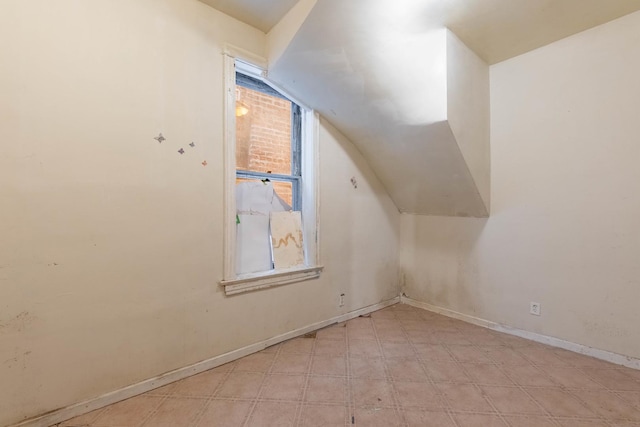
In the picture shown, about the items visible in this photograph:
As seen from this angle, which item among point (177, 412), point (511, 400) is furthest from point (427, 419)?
point (177, 412)

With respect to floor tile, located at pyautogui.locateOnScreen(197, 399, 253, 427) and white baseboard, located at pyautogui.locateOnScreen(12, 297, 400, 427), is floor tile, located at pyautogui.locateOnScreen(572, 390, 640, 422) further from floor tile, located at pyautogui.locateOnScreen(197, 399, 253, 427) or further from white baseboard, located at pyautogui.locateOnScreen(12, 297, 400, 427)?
floor tile, located at pyautogui.locateOnScreen(197, 399, 253, 427)

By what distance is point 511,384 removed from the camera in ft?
Answer: 6.13

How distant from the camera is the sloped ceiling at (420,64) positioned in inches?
75.0

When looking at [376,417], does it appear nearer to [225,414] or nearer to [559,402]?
[225,414]

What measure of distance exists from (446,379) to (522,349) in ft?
3.01

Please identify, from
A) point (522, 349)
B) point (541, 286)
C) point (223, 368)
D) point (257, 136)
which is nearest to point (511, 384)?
point (522, 349)

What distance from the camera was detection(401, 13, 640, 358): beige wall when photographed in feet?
6.81

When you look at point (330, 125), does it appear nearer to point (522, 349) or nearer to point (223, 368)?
point (223, 368)

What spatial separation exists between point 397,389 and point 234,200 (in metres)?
1.71

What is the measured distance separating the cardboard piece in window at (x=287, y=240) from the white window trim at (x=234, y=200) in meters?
0.07

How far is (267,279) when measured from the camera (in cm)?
236

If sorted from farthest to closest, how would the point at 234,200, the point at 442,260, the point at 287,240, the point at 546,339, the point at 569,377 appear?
the point at 442,260, the point at 287,240, the point at 546,339, the point at 234,200, the point at 569,377

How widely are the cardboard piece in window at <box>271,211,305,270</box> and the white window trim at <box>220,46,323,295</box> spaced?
0.21 feet

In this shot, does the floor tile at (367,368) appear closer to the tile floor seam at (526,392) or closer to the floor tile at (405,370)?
the floor tile at (405,370)
